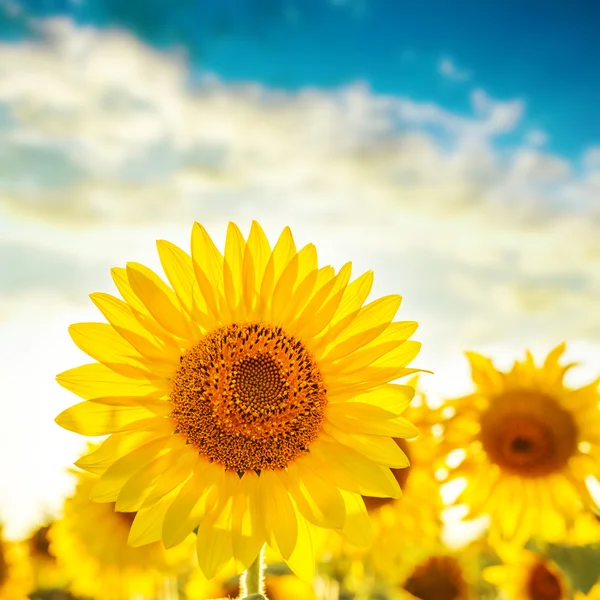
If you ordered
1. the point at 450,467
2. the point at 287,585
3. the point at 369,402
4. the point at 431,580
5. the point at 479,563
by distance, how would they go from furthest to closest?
the point at 479,563, the point at 431,580, the point at 450,467, the point at 287,585, the point at 369,402

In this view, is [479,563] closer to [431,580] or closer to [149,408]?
[431,580]

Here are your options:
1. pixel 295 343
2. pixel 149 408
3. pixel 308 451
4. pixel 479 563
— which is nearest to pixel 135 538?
pixel 149 408

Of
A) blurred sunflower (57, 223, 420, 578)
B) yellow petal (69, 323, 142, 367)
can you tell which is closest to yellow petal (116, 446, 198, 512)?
blurred sunflower (57, 223, 420, 578)

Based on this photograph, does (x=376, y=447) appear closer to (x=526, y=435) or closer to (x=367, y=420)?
(x=367, y=420)

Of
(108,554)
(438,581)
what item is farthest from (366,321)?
(438,581)

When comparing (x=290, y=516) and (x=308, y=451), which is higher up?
(x=308, y=451)

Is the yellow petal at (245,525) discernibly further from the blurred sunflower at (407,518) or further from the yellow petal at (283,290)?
the blurred sunflower at (407,518)

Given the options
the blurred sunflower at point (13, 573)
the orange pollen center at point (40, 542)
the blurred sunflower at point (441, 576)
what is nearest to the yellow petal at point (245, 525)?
the blurred sunflower at point (441, 576)
